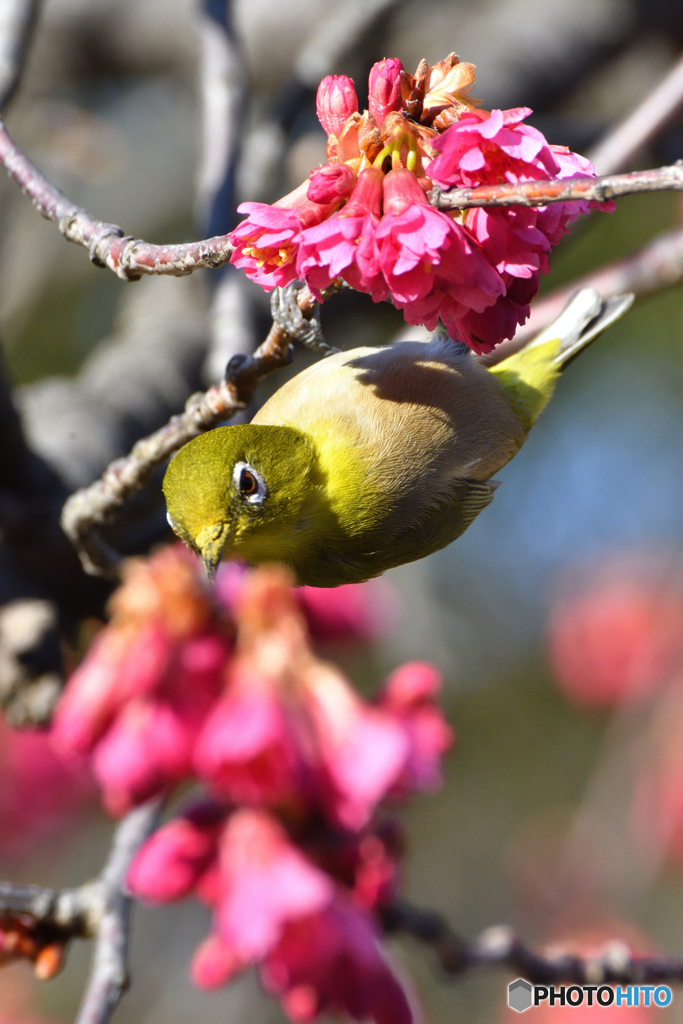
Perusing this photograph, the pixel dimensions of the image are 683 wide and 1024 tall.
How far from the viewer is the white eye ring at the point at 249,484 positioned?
1717mm

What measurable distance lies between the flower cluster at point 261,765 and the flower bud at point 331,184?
39.6 inches

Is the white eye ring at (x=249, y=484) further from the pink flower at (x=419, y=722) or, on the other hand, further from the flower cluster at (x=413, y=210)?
the pink flower at (x=419, y=722)

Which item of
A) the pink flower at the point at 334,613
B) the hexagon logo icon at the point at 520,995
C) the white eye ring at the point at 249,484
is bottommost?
the hexagon logo icon at the point at 520,995

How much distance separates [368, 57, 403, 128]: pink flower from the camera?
122 cm

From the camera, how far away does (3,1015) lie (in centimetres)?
424

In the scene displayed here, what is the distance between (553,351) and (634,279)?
0.53m

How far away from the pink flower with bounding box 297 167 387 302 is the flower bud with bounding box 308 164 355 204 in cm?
4

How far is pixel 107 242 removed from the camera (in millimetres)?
1347

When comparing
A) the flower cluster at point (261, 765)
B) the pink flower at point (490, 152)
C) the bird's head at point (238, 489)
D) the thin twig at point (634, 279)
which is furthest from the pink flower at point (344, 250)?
the thin twig at point (634, 279)

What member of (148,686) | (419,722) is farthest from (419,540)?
(148,686)

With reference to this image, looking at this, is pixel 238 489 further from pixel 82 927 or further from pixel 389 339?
pixel 389 339

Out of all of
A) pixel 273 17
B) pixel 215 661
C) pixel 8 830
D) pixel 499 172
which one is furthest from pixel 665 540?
pixel 499 172

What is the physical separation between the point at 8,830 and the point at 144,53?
432 centimetres

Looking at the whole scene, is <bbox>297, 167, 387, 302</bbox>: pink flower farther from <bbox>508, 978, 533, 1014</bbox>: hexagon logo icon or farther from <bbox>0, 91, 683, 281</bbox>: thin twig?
<bbox>508, 978, 533, 1014</bbox>: hexagon logo icon
